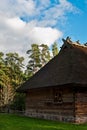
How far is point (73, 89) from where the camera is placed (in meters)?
23.8

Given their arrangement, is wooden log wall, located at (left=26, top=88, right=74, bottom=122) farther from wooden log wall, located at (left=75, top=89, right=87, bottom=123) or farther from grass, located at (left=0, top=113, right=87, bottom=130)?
grass, located at (left=0, top=113, right=87, bottom=130)

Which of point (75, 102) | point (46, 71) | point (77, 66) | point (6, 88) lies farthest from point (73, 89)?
point (6, 88)

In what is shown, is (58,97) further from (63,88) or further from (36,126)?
(36,126)

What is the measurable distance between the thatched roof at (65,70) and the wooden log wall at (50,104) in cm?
85

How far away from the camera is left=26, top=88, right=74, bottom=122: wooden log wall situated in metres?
24.4

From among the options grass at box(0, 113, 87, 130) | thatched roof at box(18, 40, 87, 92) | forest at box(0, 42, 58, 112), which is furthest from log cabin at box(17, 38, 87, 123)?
forest at box(0, 42, 58, 112)

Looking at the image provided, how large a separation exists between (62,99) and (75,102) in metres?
1.76

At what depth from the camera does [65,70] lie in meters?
26.5

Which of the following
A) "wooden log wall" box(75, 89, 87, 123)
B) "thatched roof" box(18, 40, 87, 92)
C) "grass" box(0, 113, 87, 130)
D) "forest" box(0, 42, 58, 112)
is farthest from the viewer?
"forest" box(0, 42, 58, 112)

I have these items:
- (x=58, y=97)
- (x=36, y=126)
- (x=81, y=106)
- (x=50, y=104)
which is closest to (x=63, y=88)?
(x=58, y=97)

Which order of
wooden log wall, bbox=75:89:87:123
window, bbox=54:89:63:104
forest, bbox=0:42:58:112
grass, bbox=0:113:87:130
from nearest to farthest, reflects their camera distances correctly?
1. grass, bbox=0:113:87:130
2. wooden log wall, bbox=75:89:87:123
3. window, bbox=54:89:63:104
4. forest, bbox=0:42:58:112

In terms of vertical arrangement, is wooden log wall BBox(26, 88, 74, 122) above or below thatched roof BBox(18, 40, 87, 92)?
below

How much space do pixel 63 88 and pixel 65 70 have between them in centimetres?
201

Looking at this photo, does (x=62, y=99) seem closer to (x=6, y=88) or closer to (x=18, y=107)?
(x=18, y=107)
